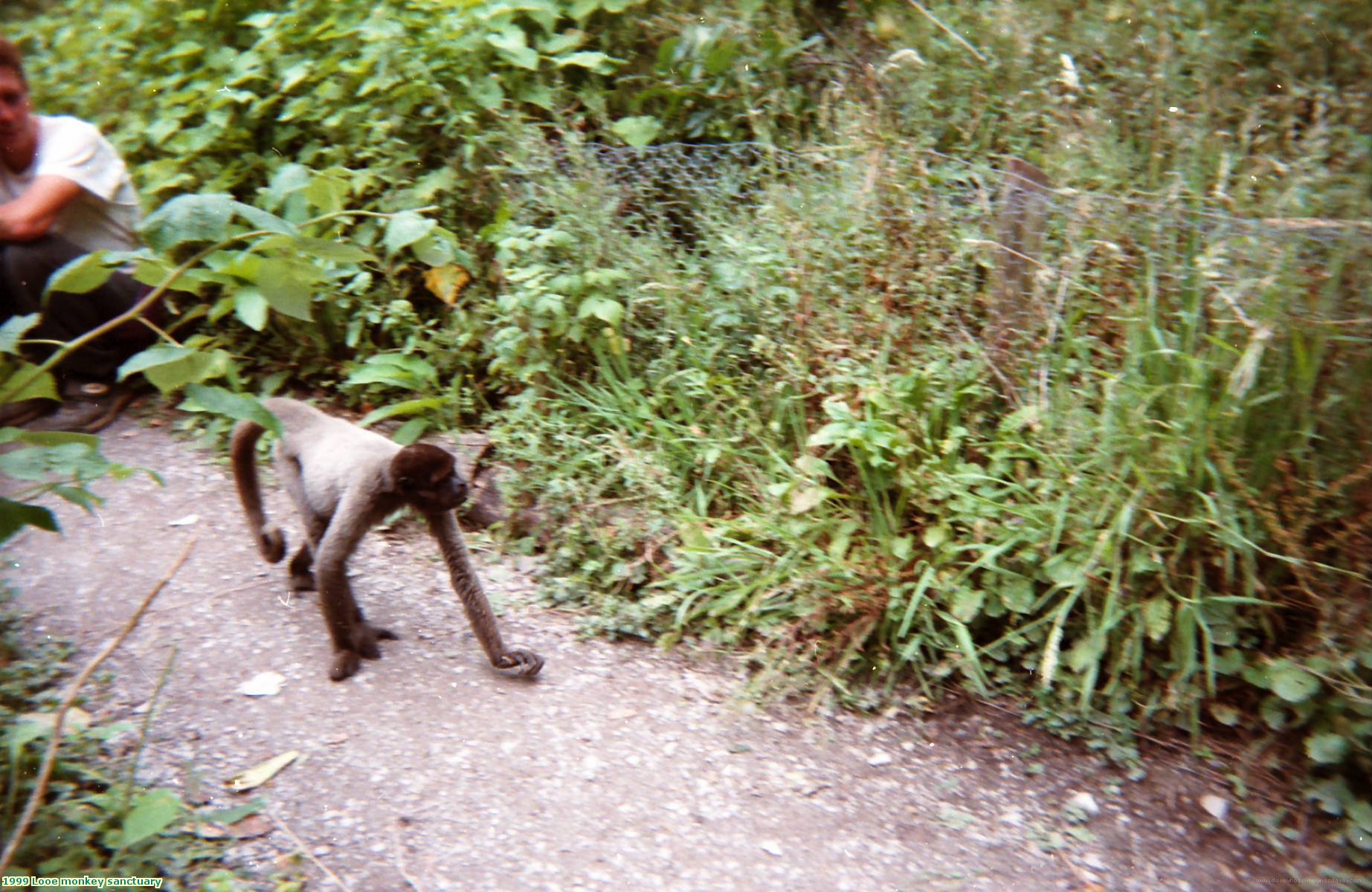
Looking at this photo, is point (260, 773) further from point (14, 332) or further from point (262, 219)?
point (262, 219)

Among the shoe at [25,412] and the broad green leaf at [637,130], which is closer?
the shoe at [25,412]

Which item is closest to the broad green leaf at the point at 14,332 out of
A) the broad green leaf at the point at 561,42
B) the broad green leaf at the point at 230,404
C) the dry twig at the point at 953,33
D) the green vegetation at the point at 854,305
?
the green vegetation at the point at 854,305

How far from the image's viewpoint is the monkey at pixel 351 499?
149 inches

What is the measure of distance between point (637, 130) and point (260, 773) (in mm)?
3945

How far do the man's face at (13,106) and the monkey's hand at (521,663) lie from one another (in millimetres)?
3790

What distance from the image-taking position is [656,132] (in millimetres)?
5934

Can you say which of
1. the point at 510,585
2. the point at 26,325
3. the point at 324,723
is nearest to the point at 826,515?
the point at 510,585

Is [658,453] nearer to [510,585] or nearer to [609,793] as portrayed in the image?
[510,585]

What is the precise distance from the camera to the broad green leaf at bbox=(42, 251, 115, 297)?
8.89 ft

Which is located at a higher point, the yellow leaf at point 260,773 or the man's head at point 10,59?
the man's head at point 10,59

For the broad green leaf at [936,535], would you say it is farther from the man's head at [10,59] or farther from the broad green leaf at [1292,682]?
the man's head at [10,59]

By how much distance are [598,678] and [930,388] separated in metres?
1.84

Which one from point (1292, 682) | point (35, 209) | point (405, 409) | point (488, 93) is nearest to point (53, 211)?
point (35, 209)

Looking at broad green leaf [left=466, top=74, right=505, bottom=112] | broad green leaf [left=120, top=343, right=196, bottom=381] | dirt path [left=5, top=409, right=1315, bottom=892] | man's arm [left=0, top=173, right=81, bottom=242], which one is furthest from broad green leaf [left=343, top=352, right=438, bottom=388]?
broad green leaf [left=120, top=343, right=196, bottom=381]
